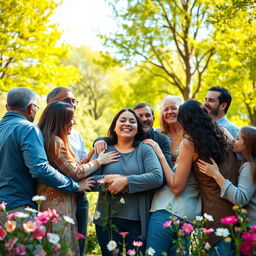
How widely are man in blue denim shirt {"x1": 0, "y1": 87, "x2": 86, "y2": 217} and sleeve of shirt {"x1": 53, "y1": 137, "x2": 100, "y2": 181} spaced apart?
0.14 meters

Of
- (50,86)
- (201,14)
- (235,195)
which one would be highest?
(201,14)

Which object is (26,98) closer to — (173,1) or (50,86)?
(50,86)

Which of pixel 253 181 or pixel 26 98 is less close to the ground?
pixel 26 98

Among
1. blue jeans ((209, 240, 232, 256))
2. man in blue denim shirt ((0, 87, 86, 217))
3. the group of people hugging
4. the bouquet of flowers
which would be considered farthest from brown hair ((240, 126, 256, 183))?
the bouquet of flowers

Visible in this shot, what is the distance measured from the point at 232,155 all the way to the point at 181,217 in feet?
2.49

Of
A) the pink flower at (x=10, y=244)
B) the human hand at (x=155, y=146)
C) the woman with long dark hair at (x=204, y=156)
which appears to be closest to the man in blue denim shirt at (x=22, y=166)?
the pink flower at (x=10, y=244)

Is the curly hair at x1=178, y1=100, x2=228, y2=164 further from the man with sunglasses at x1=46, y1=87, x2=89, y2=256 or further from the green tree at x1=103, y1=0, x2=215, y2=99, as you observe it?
the green tree at x1=103, y1=0, x2=215, y2=99

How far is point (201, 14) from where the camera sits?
54.3 ft

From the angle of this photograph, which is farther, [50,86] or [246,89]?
[246,89]

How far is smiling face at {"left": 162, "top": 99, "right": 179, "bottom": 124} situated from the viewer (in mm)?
4531

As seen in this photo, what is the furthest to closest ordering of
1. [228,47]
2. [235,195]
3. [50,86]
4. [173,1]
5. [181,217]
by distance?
1. [173,1]
2. [50,86]
3. [228,47]
4. [181,217]
5. [235,195]

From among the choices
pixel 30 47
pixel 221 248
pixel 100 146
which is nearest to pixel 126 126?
pixel 100 146

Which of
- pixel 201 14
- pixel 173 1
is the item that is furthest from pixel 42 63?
pixel 201 14

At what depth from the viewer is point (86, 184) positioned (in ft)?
12.0
